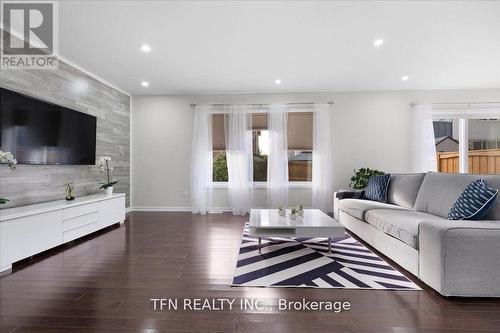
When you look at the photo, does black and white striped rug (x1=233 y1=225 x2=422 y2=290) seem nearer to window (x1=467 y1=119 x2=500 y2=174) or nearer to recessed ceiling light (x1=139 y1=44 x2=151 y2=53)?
recessed ceiling light (x1=139 y1=44 x2=151 y2=53)

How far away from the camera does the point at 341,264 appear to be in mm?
2535

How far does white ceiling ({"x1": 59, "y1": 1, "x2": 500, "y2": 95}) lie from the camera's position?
8.63 feet

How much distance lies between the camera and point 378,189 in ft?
13.1

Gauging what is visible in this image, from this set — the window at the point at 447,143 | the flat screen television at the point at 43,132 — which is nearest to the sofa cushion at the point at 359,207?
the window at the point at 447,143

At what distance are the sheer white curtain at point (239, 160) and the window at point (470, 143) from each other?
407cm

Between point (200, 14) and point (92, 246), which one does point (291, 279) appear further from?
point (200, 14)

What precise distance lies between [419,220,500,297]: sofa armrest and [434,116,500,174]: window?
174 inches

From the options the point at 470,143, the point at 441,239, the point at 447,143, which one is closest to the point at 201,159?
the point at 441,239

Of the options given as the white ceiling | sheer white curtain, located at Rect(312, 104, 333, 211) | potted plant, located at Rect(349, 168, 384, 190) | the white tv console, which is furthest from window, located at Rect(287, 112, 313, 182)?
the white tv console

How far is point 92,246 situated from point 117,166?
7.29ft

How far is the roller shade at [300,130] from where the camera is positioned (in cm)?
548

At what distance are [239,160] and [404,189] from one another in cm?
301

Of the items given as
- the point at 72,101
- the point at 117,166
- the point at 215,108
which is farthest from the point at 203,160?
the point at 72,101

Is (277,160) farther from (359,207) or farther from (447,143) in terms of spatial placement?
(447,143)
